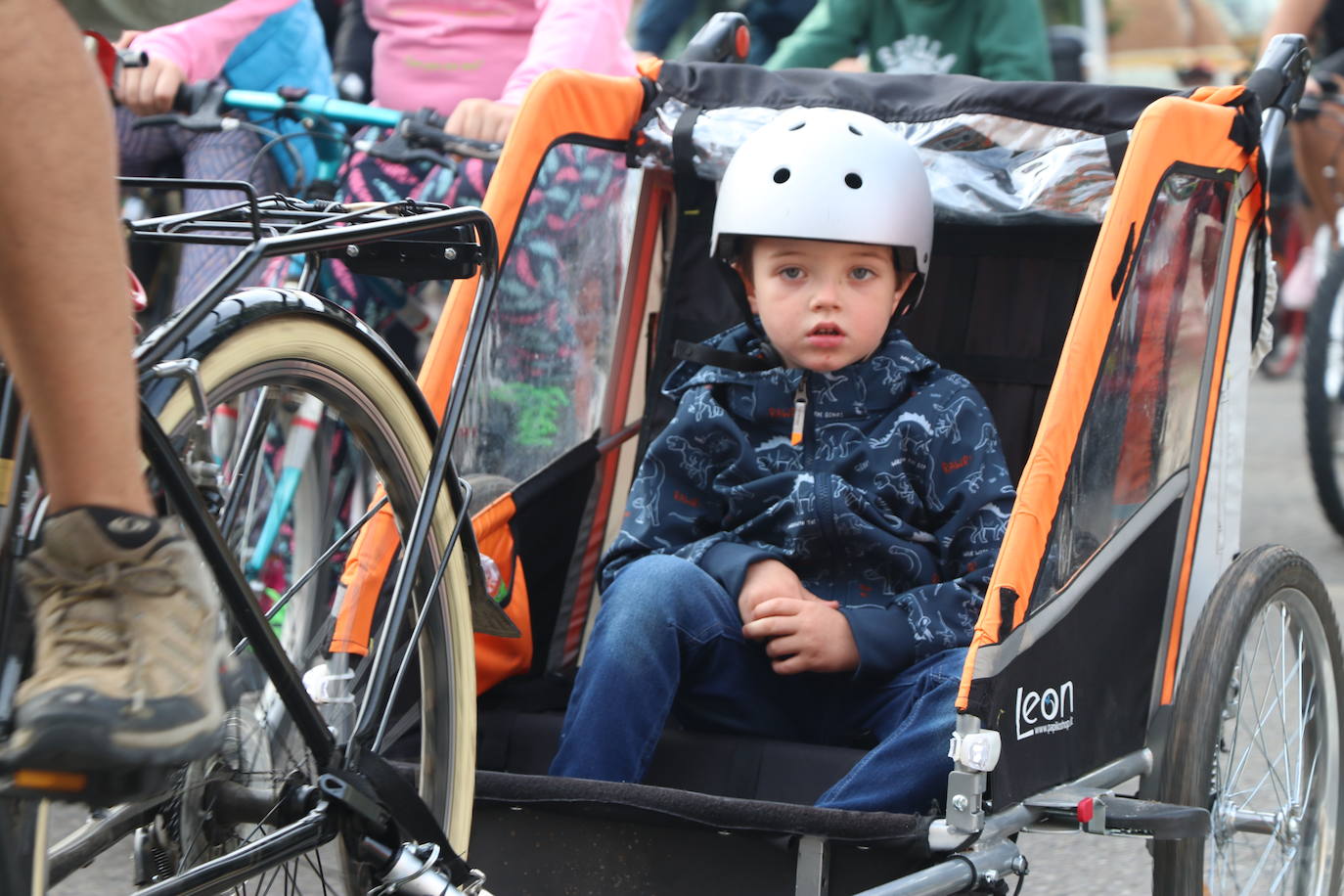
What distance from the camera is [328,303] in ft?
6.17

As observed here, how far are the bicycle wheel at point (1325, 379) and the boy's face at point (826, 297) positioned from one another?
297 centimetres

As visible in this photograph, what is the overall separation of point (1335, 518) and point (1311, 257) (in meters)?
3.21

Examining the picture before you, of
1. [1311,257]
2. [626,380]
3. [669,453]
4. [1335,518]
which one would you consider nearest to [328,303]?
[669,453]

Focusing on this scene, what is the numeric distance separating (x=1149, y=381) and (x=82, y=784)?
1621mm

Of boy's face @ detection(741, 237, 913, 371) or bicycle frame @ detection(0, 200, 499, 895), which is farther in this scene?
boy's face @ detection(741, 237, 913, 371)

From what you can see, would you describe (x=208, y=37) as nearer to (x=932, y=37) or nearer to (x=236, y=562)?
(x=932, y=37)

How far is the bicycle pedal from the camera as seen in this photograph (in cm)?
137

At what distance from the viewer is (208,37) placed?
399cm

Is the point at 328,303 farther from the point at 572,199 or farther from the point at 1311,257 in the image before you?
the point at 1311,257

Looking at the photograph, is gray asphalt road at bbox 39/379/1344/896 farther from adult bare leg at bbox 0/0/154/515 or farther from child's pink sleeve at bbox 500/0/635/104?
child's pink sleeve at bbox 500/0/635/104

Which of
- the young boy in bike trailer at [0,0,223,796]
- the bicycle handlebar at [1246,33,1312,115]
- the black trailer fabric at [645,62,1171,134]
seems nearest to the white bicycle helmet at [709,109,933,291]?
the black trailer fabric at [645,62,1171,134]

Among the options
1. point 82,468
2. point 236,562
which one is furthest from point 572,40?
point 82,468

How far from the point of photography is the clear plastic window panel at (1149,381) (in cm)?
232

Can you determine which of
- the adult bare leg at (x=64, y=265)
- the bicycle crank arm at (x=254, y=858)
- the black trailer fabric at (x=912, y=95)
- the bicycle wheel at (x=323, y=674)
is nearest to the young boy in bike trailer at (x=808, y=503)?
the black trailer fabric at (x=912, y=95)
